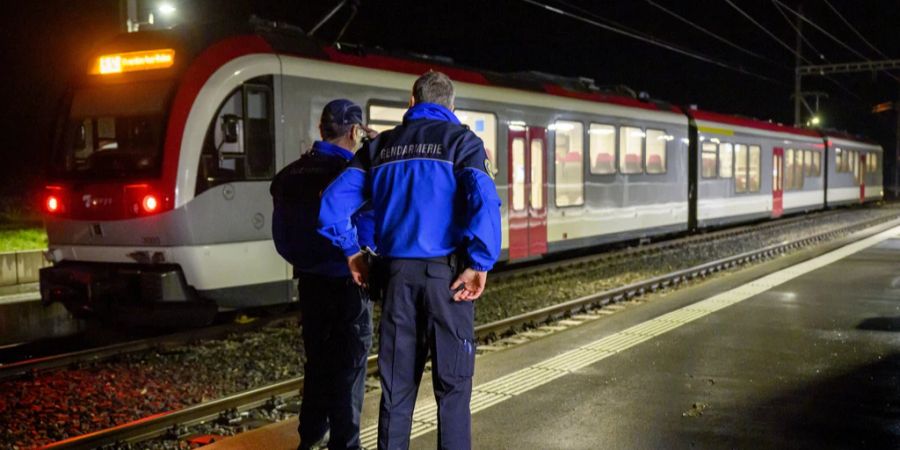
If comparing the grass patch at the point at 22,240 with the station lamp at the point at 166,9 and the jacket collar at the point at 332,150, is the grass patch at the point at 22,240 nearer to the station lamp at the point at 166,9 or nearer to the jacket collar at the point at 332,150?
the station lamp at the point at 166,9

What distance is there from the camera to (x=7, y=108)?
85.7 ft

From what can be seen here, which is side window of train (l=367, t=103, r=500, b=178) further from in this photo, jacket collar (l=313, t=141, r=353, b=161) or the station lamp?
the station lamp

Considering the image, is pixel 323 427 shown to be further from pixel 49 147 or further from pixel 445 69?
pixel 445 69

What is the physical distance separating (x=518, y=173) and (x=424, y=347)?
359 inches

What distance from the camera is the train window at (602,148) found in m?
14.5

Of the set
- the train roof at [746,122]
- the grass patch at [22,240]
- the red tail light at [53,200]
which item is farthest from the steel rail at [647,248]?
the grass patch at [22,240]

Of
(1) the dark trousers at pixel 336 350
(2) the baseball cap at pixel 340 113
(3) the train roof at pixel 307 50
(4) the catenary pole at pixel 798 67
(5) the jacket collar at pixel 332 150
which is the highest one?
(4) the catenary pole at pixel 798 67

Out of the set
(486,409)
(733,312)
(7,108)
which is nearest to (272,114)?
(486,409)

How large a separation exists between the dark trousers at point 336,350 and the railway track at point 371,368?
49.6 inches

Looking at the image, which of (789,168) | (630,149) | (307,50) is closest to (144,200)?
(307,50)

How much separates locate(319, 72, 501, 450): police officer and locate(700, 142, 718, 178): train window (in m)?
16.4

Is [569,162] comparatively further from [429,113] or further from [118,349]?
[429,113]

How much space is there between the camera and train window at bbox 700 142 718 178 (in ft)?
62.5

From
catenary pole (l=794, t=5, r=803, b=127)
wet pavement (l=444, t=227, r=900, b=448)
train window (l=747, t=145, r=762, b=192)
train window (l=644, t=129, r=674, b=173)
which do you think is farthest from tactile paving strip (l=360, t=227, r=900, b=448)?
catenary pole (l=794, t=5, r=803, b=127)
